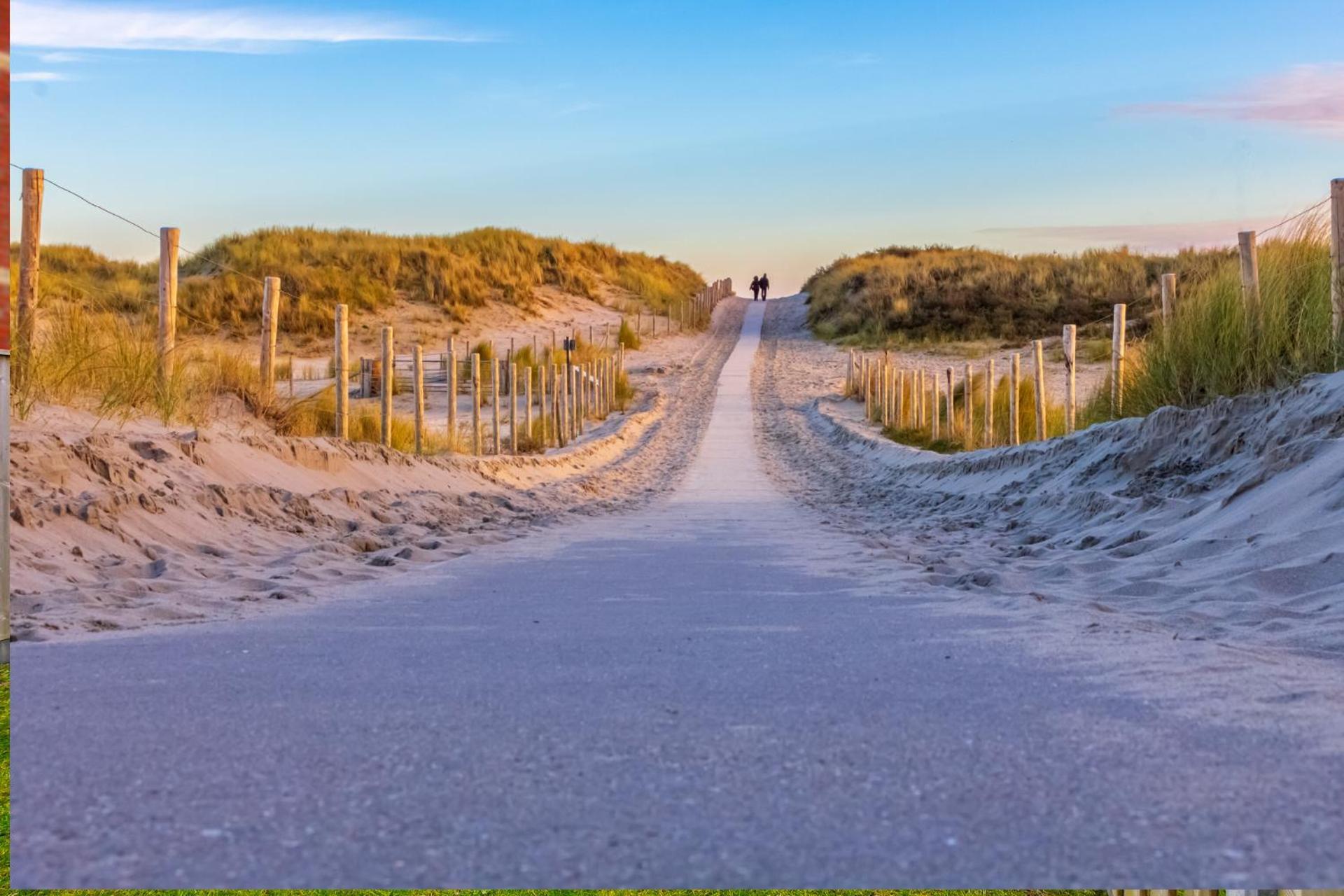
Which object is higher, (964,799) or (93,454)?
(93,454)

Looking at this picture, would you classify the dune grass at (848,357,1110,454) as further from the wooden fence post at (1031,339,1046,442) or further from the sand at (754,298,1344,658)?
the sand at (754,298,1344,658)

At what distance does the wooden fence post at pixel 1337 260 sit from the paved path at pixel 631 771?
4810mm

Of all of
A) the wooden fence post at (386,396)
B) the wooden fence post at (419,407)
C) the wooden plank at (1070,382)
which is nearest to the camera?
the wooden fence post at (386,396)

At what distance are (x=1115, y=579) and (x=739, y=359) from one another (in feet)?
97.6

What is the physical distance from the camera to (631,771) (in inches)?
82.3

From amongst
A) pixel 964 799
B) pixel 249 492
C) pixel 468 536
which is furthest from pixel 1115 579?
pixel 249 492

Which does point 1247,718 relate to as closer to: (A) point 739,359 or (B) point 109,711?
(B) point 109,711

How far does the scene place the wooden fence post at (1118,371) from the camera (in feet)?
32.8

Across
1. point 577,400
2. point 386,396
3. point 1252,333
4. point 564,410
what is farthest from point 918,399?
point 1252,333

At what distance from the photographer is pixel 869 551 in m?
6.47

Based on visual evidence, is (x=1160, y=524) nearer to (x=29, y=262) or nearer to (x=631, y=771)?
(x=631, y=771)

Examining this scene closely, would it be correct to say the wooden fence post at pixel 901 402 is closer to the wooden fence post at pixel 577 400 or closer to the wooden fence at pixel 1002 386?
the wooden fence at pixel 1002 386

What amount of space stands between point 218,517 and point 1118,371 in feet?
24.5

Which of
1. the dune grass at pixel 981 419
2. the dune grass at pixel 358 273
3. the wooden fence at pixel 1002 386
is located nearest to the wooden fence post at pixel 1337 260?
the wooden fence at pixel 1002 386
